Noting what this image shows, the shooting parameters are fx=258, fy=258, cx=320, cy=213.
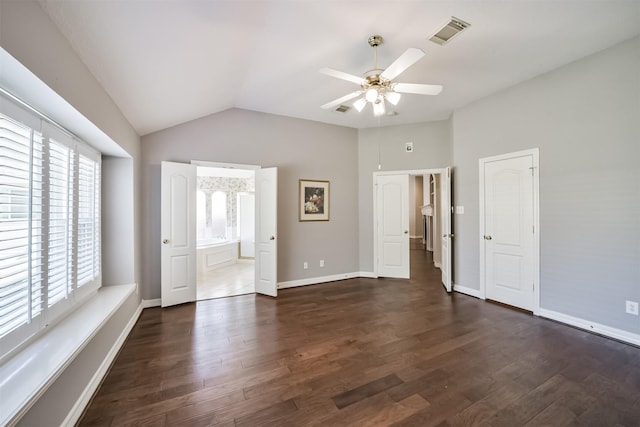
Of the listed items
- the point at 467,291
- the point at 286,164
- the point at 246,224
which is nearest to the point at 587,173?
the point at 467,291

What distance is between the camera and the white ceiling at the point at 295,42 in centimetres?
182

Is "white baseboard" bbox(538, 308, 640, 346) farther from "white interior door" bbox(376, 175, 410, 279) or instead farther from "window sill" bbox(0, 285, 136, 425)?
"window sill" bbox(0, 285, 136, 425)

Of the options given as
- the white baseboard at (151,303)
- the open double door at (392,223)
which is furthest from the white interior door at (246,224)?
the open double door at (392,223)

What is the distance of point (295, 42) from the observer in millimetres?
2553

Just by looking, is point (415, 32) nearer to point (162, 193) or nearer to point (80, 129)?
point (80, 129)

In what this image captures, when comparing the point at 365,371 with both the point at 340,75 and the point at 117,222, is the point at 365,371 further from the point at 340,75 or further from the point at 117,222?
the point at 117,222

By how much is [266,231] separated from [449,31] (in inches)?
138

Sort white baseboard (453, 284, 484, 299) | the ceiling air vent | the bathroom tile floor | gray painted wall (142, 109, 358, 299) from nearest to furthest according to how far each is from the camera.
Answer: the ceiling air vent, gray painted wall (142, 109, 358, 299), white baseboard (453, 284, 484, 299), the bathroom tile floor

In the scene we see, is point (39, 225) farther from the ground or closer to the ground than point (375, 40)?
closer to the ground

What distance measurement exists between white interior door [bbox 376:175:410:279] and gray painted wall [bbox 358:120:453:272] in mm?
182

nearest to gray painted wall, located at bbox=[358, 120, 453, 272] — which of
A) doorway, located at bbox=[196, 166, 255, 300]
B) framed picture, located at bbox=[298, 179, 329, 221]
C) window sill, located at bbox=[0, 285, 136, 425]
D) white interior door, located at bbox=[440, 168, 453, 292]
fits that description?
white interior door, located at bbox=[440, 168, 453, 292]

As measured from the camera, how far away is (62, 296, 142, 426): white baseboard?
168 centimetres

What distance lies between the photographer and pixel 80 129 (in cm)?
215

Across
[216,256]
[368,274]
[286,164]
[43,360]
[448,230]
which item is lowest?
[368,274]
